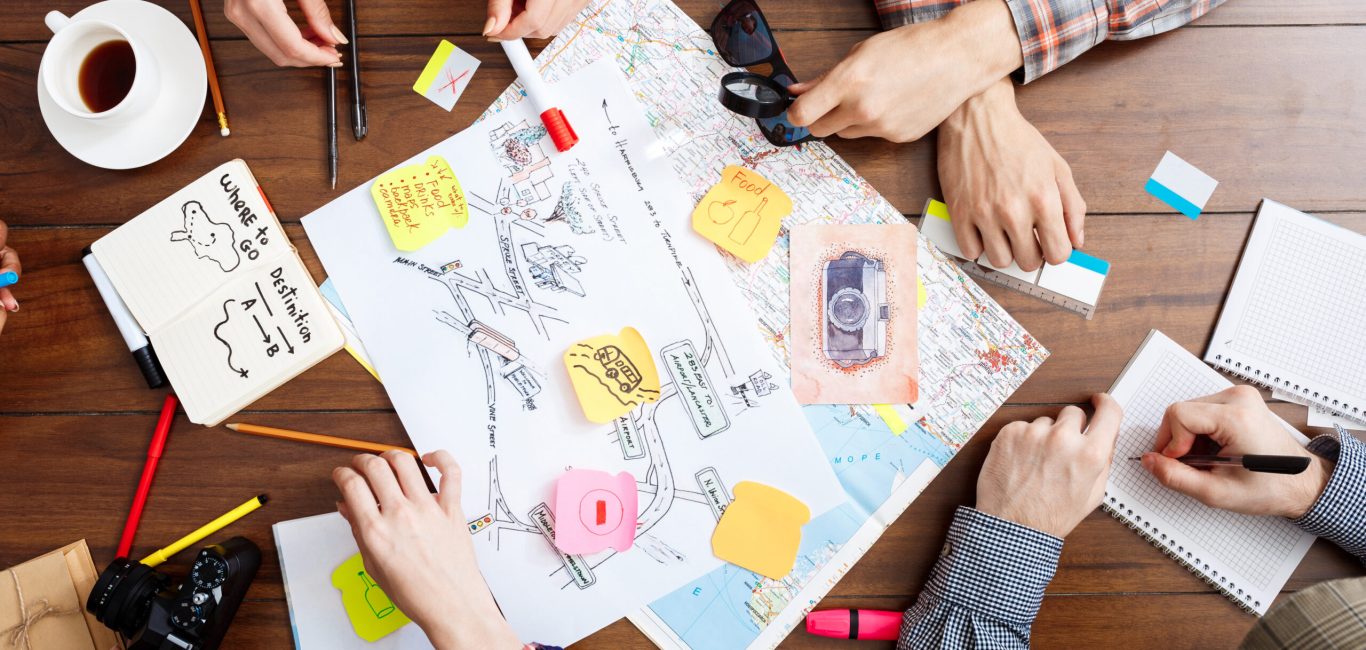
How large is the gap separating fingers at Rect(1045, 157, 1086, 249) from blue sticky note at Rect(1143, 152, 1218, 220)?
10 centimetres

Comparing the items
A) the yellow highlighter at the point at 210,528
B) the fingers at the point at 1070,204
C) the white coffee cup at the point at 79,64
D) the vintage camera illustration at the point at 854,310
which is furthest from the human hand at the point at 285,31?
the fingers at the point at 1070,204

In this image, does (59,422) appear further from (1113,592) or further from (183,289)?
(1113,592)

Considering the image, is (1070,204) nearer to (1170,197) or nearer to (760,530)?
(1170,197)

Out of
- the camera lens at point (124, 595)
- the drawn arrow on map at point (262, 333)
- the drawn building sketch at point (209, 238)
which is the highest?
the drawn building sketch at point (209, 238)

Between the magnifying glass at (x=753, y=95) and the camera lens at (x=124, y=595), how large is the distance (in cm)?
83

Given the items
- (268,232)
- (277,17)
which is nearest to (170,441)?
(268,232)

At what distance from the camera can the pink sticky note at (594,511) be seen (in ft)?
2.87

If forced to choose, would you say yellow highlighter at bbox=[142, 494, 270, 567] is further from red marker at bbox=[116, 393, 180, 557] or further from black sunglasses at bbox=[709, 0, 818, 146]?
black sunglasses at bbox=[709, 0, 818, 146]

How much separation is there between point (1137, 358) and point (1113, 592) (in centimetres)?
28

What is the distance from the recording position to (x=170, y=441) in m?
0.90

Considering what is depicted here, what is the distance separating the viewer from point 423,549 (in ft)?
2.60

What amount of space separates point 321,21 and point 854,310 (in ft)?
2.31

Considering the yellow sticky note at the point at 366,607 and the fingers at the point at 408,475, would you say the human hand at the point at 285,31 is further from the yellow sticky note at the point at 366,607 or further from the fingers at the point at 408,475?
the yellow sticky note at the point at 366,607

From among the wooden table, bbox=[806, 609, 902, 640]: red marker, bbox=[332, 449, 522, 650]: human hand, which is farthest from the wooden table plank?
bbox=[806, 609, 902, 640]: red marker
